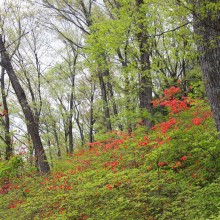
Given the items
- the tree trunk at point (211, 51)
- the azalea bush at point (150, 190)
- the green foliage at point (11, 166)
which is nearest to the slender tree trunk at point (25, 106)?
the green foliage at point (11, 166)

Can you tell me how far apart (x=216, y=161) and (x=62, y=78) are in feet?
69.2

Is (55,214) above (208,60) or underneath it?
underneath

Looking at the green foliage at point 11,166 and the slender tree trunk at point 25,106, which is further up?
the slender tree trunk at point 25,106

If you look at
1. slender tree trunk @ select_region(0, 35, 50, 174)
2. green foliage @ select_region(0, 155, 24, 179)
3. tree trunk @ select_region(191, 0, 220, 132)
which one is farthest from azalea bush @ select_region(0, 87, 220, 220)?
slender tree trunk @ select_region(0, 35, 50, 174)

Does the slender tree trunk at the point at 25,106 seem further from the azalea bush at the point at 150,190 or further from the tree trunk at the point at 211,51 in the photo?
the tree trunk at the point at 211,51

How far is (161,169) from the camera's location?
20.6 ft

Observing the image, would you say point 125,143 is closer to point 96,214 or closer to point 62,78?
point 96,214

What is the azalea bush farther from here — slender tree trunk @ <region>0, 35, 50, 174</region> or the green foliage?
slender tree trunk @ <region>0, 35, 50, 174</region>

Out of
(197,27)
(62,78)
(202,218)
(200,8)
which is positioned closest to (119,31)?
(197,27)

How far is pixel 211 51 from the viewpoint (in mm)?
5199

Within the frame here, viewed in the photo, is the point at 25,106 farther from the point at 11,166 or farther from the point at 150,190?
the point at 150,190

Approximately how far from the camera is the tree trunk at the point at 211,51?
489 centimetres

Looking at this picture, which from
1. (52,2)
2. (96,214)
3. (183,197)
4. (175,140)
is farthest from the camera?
(52,2)

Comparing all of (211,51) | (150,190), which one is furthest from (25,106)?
(211,51)
